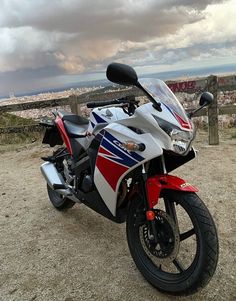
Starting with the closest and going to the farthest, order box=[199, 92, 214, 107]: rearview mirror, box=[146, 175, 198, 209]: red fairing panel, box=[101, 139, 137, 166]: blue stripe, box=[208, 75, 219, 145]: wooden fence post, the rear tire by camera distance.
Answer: box=[146, 175, 198, 209]: red fairing panel
box=[101, 139, 137, 166]: blue stripe
box=[199, 92, 214, 107]: rearview mirror
the rear tire
box=[208, 75, 219, 145]: wooden fence post

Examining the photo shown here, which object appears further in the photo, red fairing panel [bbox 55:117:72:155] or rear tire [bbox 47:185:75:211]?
rear tire [bbox 47:185:75:211]

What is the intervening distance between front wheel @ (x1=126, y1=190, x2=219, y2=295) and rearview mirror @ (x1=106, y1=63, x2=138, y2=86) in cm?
→ 83

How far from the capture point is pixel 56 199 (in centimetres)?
453

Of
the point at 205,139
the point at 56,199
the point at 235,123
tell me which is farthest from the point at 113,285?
the point at 235,123

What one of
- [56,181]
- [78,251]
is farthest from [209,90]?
[78,251]

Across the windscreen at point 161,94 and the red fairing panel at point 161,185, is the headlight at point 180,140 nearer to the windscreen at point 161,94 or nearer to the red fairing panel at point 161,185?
the windscreen at point 161,94

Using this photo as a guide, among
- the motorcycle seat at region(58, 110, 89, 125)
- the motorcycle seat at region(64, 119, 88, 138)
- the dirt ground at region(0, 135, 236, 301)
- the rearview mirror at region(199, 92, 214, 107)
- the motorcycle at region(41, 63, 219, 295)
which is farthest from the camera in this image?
the motorcycle seat at region(58, 110, 89, 125)

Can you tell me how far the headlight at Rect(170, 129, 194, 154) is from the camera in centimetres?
253

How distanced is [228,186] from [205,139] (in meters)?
2.86

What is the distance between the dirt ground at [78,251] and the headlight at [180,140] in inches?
41.3

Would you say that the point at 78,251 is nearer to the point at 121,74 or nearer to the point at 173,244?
the point at 173,244

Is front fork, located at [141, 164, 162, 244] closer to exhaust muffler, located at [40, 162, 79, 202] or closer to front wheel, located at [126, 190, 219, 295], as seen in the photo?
front wheel, located at [126, 190, 219, 295]

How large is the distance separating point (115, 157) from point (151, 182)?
341mm

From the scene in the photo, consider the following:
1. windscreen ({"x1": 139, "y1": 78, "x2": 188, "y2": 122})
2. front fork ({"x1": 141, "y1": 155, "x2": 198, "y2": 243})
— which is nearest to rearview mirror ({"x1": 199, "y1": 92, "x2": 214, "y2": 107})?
windscreen ({"x1": 139, "y1": 78, "x2": 188, "y2": 122})
